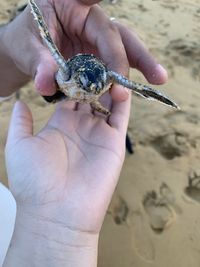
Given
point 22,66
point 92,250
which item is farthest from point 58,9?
point 92,250

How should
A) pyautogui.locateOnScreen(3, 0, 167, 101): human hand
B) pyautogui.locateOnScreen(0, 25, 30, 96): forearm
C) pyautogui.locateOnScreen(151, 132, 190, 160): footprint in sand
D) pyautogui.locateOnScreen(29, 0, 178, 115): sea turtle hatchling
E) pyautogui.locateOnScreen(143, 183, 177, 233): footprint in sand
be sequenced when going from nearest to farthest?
pyautogui.locateOnScreen(29, 0, 178, 115): sea turtle hatchling → pyautogui.locateOnScreen(3, 0, 167, 101): human hand → pyautogui.locateOnScreen(0, 25, 30, 96): forearm → pyautogui.locateOnScreen(143, 183, 177, 233): footprint in sand → pyautogui.locateOnScreen(151, 132, 190, 160): footprint in sand

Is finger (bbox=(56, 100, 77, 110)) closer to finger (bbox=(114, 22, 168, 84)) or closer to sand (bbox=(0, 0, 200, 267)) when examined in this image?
finger (bbox=(114, 22, 168, 84))

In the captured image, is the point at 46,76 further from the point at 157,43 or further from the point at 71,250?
the point at 157,43

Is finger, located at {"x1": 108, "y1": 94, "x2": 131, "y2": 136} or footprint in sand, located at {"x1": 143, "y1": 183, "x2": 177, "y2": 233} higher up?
finger, located at {"x1": 108, "y1": 94, "x2": 131, "y2": 136}

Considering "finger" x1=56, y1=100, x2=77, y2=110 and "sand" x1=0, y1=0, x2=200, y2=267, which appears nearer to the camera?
"finger" x1=56, y1=100, x2=77, y2=110

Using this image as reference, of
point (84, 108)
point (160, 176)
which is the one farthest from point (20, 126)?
point (160, 176)

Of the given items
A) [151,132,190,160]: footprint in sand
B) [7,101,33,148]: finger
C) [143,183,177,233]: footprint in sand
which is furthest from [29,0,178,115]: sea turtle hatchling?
[151,132,190,160]: footprint in sand

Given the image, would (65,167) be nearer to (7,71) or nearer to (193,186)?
(7,71)
